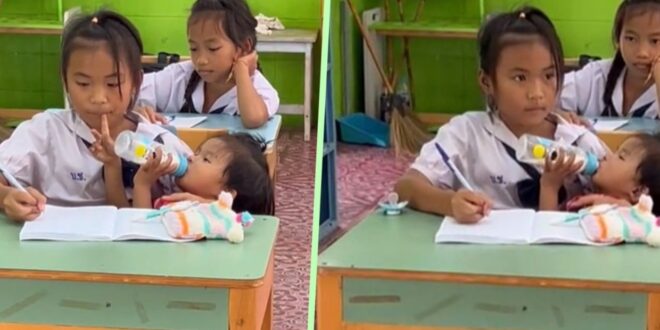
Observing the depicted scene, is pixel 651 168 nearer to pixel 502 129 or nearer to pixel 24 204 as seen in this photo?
pixel 502 129

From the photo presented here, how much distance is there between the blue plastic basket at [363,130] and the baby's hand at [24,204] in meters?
0.38

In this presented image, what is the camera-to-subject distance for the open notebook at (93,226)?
1166 millimetres

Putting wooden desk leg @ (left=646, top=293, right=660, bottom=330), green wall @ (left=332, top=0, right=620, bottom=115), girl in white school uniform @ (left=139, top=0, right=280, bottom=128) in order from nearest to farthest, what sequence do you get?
wooden desk leg @ (left=646, top=293, right=660, bottom=330), green wall @ (left=332, top=0, right=620, bottom=115), girl in white school uniform @ (left=139, top=0, right=280, bottom=128)

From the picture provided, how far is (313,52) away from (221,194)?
0.20 meters

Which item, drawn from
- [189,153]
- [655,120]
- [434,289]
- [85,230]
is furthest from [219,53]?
[655,120]

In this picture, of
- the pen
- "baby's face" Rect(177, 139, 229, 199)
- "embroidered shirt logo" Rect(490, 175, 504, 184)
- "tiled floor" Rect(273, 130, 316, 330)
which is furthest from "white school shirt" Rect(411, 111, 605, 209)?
the pen

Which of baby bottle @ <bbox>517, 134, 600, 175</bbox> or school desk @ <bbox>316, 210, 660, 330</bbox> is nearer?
school desk @ <bbox>316, 210, 660, 330</bbox>

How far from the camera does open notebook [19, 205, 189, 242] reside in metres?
1.17

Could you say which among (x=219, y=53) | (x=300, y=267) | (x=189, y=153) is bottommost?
(x=300, y=267)

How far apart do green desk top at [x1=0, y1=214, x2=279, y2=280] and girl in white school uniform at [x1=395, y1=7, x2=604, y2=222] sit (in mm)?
217

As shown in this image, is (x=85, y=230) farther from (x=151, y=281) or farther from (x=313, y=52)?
(x=313, y=52)

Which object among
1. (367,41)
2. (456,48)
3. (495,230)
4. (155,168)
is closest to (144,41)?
(155,168)

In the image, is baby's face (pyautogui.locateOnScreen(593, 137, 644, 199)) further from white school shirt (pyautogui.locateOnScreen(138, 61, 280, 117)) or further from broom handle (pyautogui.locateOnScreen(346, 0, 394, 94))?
white school shirt (pyautogui.locateOnScreen(138, 61, 280, 117))

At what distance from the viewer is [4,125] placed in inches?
48.8
